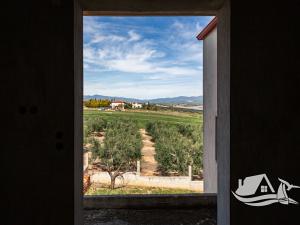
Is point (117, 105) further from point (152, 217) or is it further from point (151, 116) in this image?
point (152, 217)

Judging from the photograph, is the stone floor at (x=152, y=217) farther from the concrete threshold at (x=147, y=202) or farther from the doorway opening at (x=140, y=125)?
the doorway opening at (x=140, y=125)

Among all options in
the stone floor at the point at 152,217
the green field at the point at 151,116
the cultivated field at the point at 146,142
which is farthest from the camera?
the cultivated field at the point at 146,142

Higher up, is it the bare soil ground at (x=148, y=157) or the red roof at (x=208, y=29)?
the red roof at (x=208, y=29)

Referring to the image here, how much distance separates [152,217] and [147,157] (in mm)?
5938

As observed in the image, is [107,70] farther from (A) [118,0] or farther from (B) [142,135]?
(A) [118,0]

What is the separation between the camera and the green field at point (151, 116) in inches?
344

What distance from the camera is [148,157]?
919 centimetres

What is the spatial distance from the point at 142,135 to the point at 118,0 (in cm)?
743

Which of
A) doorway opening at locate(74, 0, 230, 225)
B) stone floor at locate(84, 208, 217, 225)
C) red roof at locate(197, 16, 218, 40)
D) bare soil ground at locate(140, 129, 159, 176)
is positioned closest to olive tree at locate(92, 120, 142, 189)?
bare soil ground at locate(140, 129, 159, 176)
